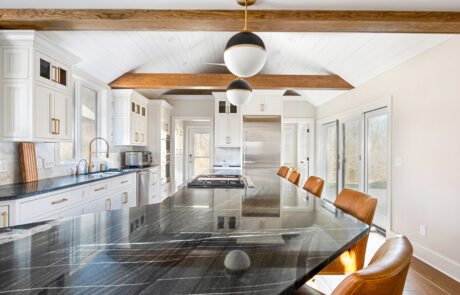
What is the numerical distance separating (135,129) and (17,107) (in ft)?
8.68

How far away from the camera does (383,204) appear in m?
3.81

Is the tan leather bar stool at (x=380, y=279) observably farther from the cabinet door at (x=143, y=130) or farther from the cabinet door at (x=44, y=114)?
the cabinet door at (x=143, y=130)

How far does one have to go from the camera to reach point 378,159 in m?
3.88

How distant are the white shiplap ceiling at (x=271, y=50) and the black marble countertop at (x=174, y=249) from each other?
2872 mm

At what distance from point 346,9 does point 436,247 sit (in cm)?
260

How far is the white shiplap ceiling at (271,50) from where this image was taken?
3.14m

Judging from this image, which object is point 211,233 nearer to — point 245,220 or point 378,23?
point 245,220

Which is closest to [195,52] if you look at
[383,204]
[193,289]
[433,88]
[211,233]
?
[433,88]

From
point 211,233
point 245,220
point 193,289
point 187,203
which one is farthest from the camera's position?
point 187,203

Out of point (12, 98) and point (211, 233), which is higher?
point (12, 98)

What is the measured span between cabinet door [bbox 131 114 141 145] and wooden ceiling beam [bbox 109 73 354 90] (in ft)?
2.29

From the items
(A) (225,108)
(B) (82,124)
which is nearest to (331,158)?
(A) (225,108)

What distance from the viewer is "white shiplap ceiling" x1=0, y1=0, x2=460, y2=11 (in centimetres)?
229

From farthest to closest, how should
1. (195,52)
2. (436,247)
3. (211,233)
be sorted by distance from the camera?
(195,52) → (436,247) → (211,233)
